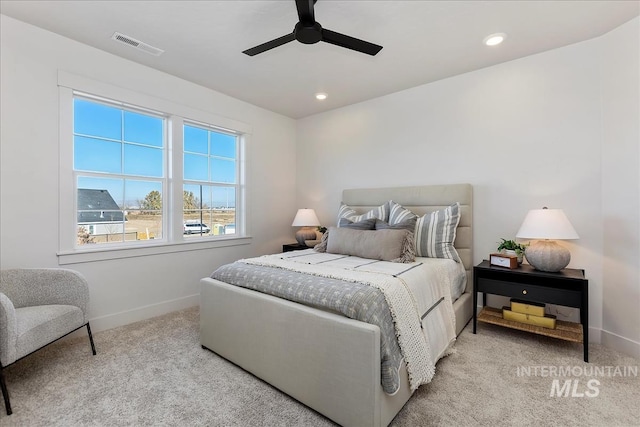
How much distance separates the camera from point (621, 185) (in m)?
2.35

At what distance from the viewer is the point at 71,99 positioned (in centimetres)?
258

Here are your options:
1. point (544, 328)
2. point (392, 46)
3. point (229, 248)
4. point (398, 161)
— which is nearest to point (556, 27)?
point (392, 46)

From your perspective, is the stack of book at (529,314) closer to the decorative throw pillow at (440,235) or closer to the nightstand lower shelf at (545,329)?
the nightstand lower shelf at (545,329)

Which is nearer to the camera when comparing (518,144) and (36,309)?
(36,309)

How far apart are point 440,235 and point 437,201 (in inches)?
19.9

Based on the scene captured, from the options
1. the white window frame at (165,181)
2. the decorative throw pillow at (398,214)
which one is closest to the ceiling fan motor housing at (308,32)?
the decorative throw pillow at (398,214)

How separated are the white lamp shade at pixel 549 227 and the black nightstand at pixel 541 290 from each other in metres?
0.30

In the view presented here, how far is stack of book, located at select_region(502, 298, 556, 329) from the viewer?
2.41 m

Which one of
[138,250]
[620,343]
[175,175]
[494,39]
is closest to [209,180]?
[175,175]

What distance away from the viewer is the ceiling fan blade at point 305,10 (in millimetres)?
1718

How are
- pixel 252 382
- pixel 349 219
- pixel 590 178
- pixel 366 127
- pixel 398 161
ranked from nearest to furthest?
pixel 252 382 < pixel 590 178 < pixel 349 219 < pixel 398 161 < pixel 366 127

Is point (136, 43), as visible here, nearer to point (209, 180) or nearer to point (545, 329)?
point (209, 180)

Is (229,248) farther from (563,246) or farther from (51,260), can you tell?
(563,246)

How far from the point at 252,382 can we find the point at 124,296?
1807mm
